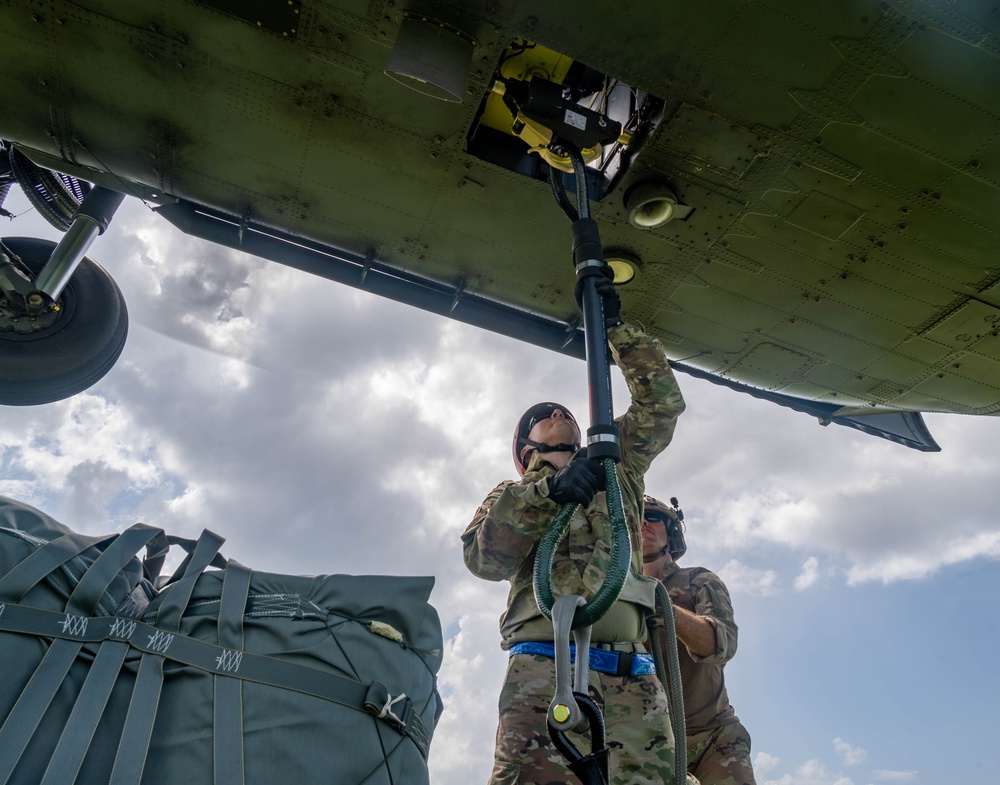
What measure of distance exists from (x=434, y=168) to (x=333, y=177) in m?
0.65

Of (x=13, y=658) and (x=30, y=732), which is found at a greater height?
(x=13, y=658)

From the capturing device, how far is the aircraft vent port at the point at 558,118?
3477mm

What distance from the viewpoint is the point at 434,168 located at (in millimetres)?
4047

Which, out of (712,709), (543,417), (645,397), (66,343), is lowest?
(712,709)

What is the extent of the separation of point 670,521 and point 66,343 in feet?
15.6

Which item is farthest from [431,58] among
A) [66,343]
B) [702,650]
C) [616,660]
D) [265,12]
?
[66,343]

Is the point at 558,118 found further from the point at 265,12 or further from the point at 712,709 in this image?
the point at 712,709

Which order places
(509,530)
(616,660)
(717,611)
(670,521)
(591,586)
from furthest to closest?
1. (670,521)
2. (717,611)
3. (509,530)
4. (591,586)
5. (616,660)

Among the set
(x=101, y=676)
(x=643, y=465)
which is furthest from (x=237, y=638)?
(x=643, y=465)

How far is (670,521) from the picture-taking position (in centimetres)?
424

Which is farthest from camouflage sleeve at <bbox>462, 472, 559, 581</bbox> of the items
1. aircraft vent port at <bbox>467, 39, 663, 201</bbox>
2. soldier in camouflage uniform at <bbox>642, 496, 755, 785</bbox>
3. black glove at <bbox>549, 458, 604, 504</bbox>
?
aircraft vent port at <bbox>467, 39, 663, 201</bbox>

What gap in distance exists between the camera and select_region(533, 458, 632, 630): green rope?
1.60 m

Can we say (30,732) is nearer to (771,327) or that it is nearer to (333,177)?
(333,177)

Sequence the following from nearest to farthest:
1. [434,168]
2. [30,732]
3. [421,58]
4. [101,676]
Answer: [30,732]
[101,676]
[421,58]
[434,168]
